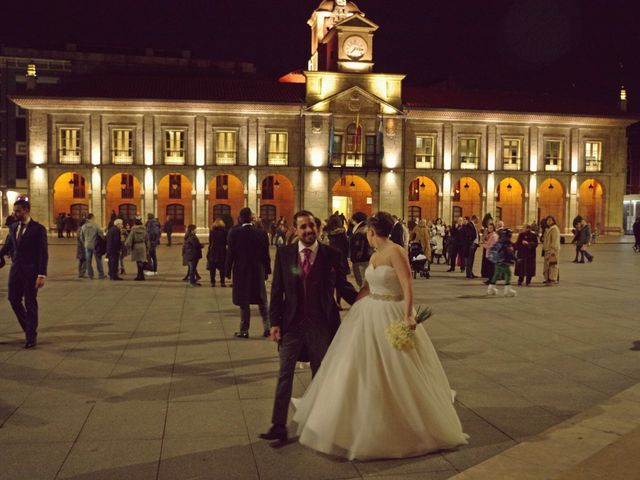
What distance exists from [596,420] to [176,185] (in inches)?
1712

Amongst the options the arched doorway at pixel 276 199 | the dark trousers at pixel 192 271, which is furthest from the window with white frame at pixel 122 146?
the dark trousers at pixel 192 271

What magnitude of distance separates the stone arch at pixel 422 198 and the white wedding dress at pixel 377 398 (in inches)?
1772

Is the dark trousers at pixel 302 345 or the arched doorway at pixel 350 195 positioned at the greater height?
the arched doorway at pixel 350 195

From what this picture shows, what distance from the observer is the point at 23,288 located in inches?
344

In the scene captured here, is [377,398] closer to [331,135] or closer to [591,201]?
[331,135]

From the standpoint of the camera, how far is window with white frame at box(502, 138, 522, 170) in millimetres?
48594

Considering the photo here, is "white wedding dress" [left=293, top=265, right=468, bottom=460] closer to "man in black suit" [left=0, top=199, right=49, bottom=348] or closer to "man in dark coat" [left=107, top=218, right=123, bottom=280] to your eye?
"man in black suit" [left=0, top=199, right=49, bottom=348]

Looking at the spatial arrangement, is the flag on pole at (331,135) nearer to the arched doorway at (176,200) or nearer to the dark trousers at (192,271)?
the arched doorway at (176,200)

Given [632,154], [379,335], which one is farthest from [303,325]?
[632,154]

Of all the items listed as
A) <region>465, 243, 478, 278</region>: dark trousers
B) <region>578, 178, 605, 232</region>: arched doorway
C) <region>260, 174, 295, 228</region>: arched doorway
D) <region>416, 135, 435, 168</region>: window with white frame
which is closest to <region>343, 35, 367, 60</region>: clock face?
<region>416, 135, 435, 168</region>: window with white frame

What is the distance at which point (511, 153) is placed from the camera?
160ft

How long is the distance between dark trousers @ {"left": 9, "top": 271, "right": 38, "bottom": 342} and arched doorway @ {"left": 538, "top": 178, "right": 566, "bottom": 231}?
4599 centimetres

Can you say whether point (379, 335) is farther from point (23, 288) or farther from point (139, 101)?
point (139, 101)

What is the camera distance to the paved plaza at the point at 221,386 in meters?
4.68
